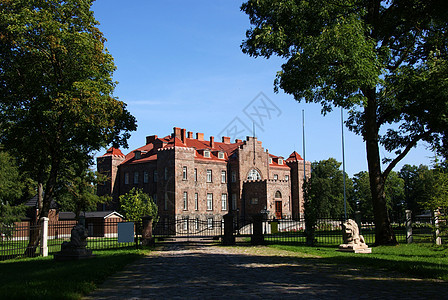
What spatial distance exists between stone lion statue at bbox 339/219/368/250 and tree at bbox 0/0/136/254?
39.3ft

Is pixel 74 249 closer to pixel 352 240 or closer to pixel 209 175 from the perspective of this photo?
pixel 352 240

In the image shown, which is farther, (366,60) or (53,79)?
(53,79)

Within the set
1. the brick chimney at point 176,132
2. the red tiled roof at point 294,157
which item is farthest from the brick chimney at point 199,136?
the red tiled roof at point 294,157

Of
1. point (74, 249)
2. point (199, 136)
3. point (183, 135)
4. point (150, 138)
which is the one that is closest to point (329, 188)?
point (199, 136)

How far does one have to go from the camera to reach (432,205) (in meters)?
A: 10.6

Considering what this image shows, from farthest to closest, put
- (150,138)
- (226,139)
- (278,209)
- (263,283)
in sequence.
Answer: (226,139) → (150,138) → (278,209) → (263,283)

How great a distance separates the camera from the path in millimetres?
7492

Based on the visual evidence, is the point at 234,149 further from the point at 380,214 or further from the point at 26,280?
the point at 26,280

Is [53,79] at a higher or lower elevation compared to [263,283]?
higher

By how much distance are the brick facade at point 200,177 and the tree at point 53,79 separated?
94.6 ft

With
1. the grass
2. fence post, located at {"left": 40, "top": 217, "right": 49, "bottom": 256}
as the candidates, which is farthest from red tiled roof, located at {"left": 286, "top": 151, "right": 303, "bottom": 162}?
the grass

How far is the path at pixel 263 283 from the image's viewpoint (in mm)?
7492

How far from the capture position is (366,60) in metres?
15.5

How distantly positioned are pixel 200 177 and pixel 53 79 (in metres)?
34.1
